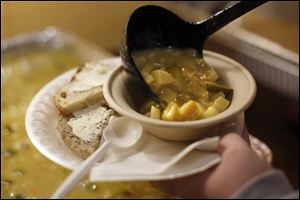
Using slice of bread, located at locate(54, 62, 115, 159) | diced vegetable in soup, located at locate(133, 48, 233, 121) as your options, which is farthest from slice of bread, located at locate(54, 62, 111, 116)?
diced vegetable in soup, located at locate(133, 48, 233, 121)

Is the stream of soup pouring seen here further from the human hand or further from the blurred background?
the human hand

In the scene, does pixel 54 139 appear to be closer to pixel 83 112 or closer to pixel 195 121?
pixel 83 112

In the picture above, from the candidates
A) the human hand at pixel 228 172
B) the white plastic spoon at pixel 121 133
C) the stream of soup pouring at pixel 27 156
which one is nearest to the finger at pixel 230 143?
the human hand at pixel 228 172

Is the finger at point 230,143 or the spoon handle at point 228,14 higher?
the spoon handle at point 228,14

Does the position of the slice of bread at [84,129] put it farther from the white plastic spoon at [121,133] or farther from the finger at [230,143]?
the finger at [230,143]

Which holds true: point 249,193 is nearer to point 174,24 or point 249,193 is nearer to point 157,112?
point 157,112

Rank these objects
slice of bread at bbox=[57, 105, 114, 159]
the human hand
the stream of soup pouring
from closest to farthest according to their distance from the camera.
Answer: the human hand
slice of bread at bbox=[57, 105, 114, 159]
the stream of soup pouring

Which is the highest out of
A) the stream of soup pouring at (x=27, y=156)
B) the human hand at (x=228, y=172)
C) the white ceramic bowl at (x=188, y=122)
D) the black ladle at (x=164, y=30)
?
the black ladle at (x=164, y=30)

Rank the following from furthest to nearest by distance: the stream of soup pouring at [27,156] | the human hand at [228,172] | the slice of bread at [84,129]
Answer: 1. the stream of soup pouring at [27,156]
2. the slice of bread at [84,129]
3. the human hand at [228,172]
